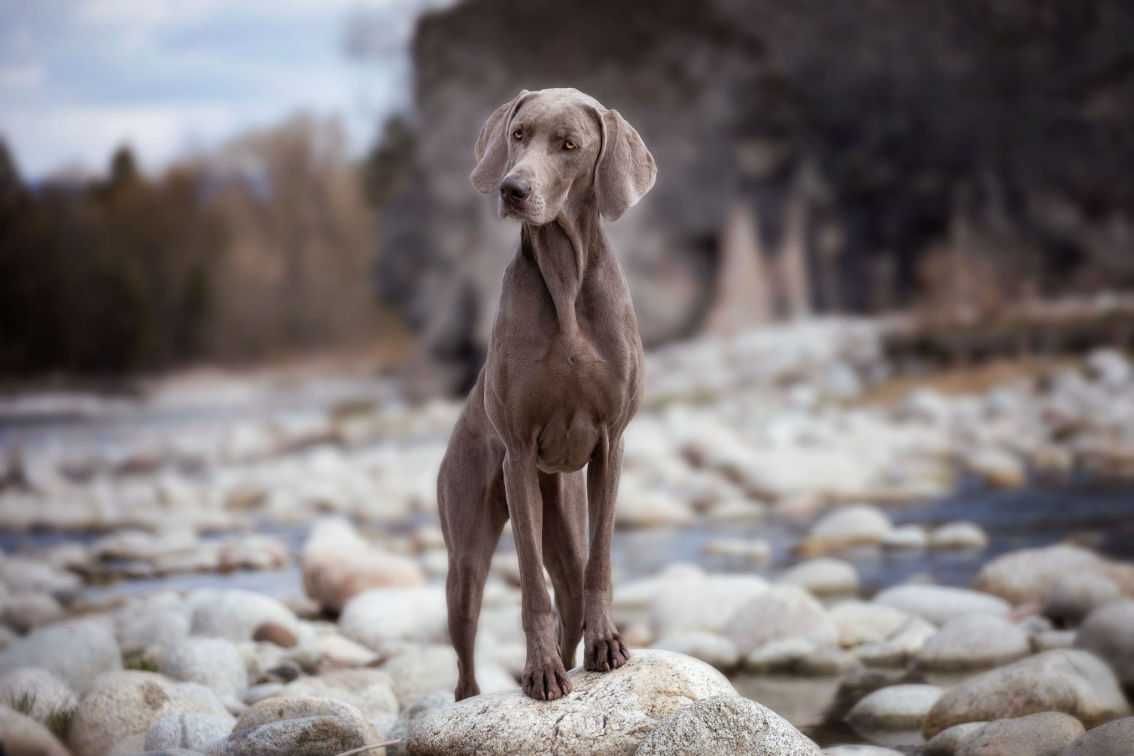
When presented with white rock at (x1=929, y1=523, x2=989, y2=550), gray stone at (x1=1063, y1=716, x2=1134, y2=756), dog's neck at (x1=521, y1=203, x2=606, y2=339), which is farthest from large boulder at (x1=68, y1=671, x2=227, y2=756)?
white rock at (x1=929, y1=523, x2=989, y2=550)

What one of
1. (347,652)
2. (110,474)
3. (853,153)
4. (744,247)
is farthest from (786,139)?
(347,652)

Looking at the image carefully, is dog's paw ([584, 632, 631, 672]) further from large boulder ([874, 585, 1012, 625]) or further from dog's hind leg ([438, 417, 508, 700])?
large boulder ([874, 585, 1012, 625])

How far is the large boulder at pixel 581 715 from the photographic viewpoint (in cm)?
348

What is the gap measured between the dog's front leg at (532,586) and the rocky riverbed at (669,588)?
0.31 feet

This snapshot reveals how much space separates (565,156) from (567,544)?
4.50 feet

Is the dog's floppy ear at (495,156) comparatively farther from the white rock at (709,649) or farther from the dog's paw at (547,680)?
the white rock at (709,649)

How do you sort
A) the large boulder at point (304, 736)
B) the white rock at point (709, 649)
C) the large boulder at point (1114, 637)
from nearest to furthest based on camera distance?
1. the large boulder at point (304, 736)
2. the large boulder at point (1114, 637)
3. the white rock at point (709, 649)

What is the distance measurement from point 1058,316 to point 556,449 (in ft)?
76.3

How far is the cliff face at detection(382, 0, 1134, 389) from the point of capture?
27969 mm

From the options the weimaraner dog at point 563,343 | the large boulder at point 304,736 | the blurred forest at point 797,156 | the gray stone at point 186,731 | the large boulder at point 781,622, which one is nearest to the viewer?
the weimaraner dog at point 563,343

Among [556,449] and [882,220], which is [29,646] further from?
[882,220]

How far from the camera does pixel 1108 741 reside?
11.9 ft

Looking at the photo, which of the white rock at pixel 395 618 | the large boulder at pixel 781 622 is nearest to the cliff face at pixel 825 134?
the white rock at pixel 395 618

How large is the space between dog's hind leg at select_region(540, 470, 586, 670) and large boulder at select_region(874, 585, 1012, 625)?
126 inches
